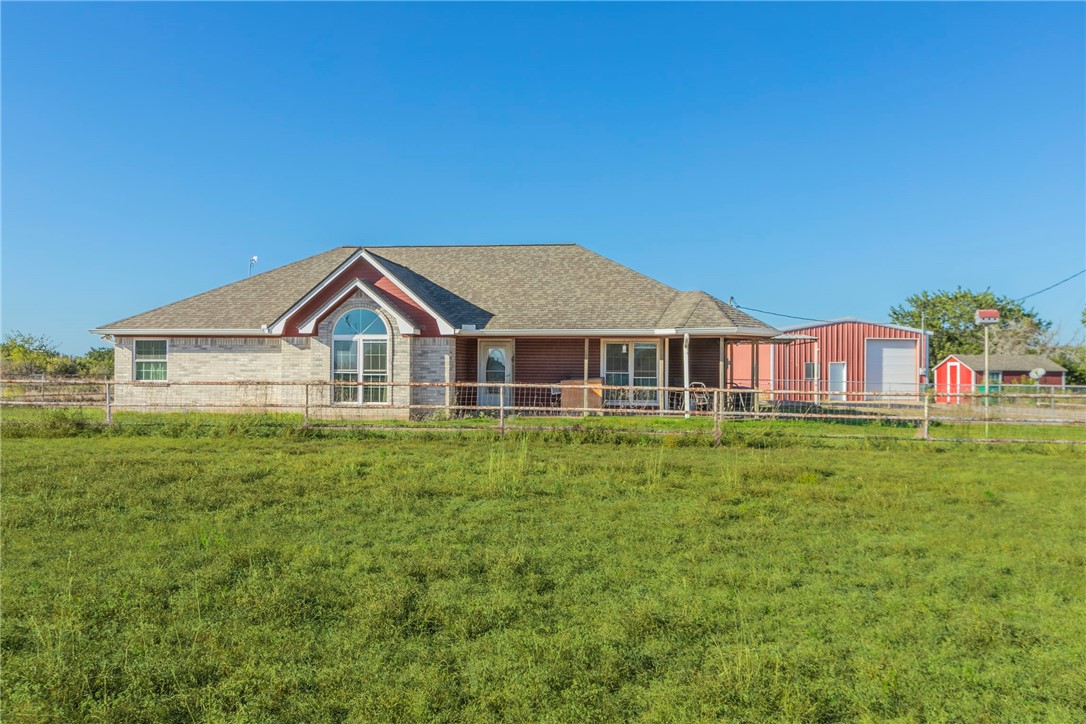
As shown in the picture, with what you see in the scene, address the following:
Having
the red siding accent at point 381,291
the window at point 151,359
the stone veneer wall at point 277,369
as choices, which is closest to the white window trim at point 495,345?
the stone veneer wall at point 277,369

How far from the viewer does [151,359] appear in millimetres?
24734

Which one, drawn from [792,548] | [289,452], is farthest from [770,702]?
[289,452]

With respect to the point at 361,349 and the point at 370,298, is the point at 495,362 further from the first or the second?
the point at 370,298

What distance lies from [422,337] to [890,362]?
2519cm

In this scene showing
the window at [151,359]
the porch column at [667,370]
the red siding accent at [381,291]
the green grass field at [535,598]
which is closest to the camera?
the green grass field at [535,598]

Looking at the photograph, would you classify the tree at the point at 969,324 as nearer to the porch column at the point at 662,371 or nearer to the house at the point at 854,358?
the house at the point at 854,358

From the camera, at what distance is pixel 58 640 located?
181 inches

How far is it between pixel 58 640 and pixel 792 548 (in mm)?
6212

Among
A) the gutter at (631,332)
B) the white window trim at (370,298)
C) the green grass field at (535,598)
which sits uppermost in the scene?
the white window trim at (370,298)

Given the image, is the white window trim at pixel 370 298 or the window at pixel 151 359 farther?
the window at pixel 151 359

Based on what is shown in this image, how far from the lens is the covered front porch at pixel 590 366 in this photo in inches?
928

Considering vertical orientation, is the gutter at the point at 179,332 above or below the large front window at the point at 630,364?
above

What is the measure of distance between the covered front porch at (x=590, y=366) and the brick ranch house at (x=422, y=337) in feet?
0.14

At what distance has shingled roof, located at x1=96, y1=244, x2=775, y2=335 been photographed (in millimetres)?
23453
